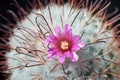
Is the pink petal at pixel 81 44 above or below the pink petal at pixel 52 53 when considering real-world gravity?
above

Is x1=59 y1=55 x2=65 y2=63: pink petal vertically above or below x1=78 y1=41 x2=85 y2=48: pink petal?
below

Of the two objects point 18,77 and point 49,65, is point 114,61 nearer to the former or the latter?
point 49,65

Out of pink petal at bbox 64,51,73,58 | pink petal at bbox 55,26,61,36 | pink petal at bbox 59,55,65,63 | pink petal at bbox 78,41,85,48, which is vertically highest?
pink petal at bbox 55,26,61,36

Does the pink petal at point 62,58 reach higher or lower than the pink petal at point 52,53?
lower

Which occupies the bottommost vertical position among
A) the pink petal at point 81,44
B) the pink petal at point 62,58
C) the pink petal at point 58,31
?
the pink petal at point 62,58


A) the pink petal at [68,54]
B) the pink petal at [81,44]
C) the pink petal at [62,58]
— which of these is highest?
the pink petal at [81,44]

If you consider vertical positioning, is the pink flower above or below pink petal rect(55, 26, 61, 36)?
below
